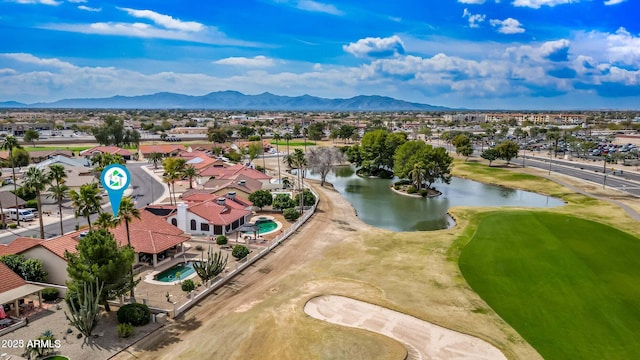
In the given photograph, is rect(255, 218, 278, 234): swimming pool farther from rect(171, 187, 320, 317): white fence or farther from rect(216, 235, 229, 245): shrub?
rect(216, 235, 229, 245): shrub

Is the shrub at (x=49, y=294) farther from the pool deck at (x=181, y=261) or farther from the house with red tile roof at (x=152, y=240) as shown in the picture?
the house with red tile roof at (x=152, y=240)

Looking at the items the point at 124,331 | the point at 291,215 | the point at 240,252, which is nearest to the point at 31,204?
the point at 291,215

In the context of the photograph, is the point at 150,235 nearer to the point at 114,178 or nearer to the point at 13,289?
the point at 13,289

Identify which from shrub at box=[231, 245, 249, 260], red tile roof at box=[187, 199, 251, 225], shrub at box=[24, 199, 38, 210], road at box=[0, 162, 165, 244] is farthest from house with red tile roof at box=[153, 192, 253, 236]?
shrub at box=[24, 199, 38, 210]

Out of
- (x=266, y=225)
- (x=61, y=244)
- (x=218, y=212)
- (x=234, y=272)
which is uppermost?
(x=61, y=244)

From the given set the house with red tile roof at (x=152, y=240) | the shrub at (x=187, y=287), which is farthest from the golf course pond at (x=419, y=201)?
the shrub at (x=187, y=287)

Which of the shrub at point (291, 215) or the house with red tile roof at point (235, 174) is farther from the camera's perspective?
the house with red tile roof at point (235, 174)
